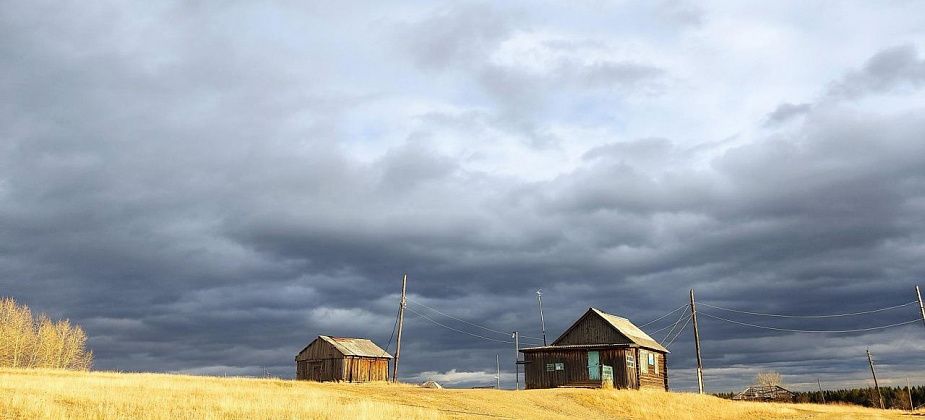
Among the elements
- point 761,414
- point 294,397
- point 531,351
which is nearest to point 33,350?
point 531,351

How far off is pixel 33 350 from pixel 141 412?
80892 millimetres

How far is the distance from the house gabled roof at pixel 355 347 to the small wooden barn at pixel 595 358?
806 inches

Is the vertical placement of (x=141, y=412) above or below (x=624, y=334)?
below

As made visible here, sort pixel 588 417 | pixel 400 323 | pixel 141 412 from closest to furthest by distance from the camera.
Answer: pixel 141 412, pixel 588 417, pixel 400 323

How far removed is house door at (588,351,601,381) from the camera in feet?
181

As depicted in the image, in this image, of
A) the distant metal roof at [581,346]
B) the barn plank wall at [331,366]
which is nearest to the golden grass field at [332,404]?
the distant metal roof at [581,346]

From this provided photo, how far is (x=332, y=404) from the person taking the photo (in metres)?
28.8

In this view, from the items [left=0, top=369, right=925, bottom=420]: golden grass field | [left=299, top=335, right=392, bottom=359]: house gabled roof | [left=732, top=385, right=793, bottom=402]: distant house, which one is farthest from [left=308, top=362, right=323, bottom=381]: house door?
[left=732, top=385, right=793, bottom=402]: distant house

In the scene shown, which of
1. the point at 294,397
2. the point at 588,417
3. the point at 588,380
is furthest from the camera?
the point at 588,380

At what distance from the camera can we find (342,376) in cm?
6869

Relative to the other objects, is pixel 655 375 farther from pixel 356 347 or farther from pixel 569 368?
pixel 356 347

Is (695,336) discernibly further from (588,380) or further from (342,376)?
(342,376)

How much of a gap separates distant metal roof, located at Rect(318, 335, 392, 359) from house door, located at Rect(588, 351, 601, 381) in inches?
1026

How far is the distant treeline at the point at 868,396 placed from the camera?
75.3 m
